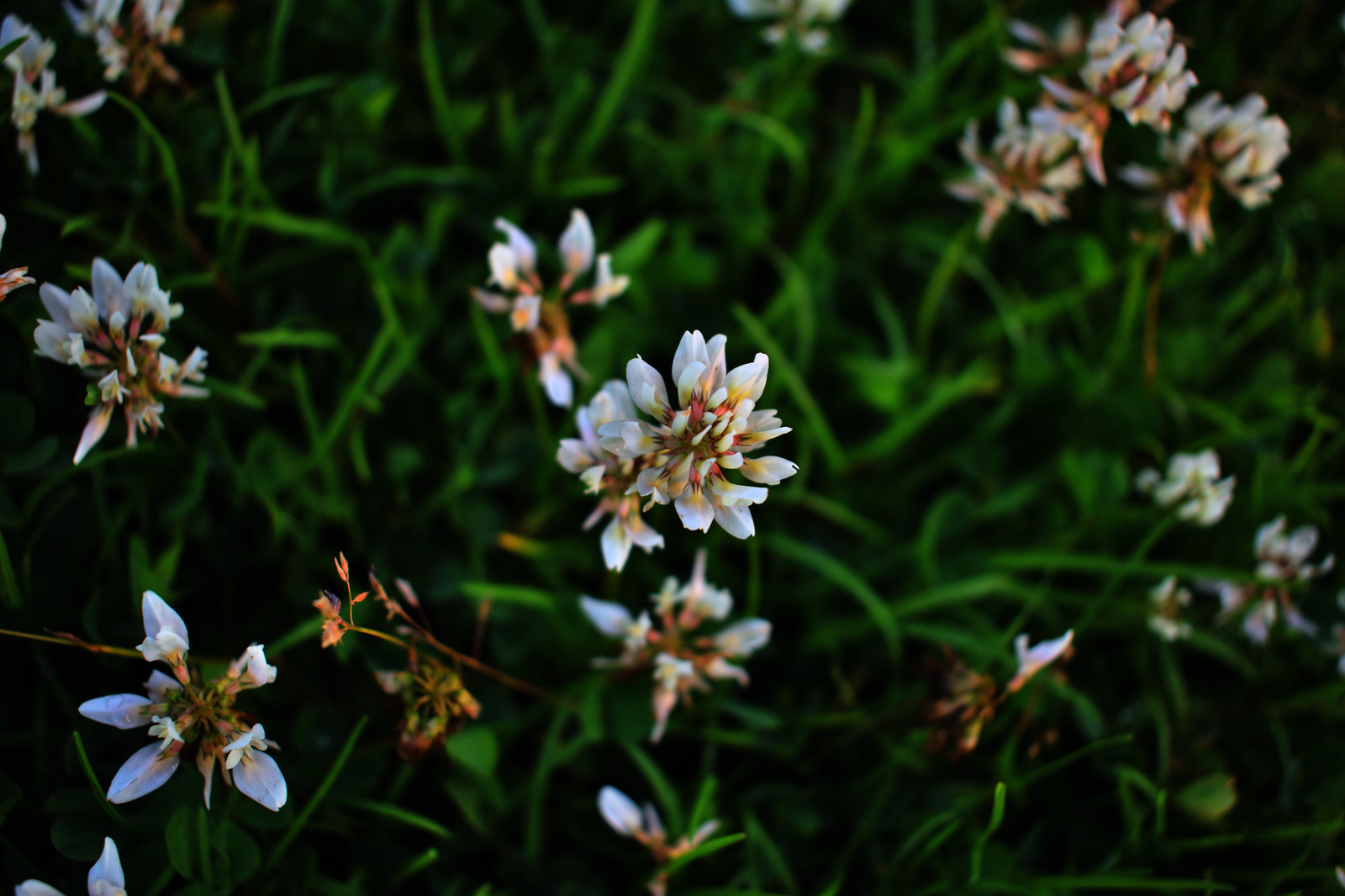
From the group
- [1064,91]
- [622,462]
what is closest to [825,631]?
[622,462]

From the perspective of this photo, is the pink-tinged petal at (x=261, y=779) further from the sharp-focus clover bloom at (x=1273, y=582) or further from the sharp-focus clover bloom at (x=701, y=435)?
the sharp-focus clover bloom at (x=1273, y=582)

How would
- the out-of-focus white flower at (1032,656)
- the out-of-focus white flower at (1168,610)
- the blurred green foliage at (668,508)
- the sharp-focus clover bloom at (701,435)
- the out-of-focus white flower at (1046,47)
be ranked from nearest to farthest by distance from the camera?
1. the sharp-focus clover bloom at (701,435)
2. the out-of-focus white flower at (1032,656)
3. the blurred green foliage at (668,508)
4. the out-of-focus white flower at (1168,610)
5. the out-of-focus white flower at (1046,47)

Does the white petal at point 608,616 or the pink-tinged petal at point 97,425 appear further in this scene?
the white petal at point 608,616

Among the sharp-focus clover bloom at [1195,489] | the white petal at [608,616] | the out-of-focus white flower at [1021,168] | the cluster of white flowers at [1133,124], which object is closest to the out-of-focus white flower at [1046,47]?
the cluster of white flowers at [1133,124]

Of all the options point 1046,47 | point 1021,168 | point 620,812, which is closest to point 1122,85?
point 1021,168

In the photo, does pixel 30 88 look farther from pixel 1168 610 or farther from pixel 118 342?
pixel 1168 610

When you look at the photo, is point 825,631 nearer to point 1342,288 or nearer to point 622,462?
point 622,462

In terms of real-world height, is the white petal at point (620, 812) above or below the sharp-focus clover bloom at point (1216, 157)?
below
